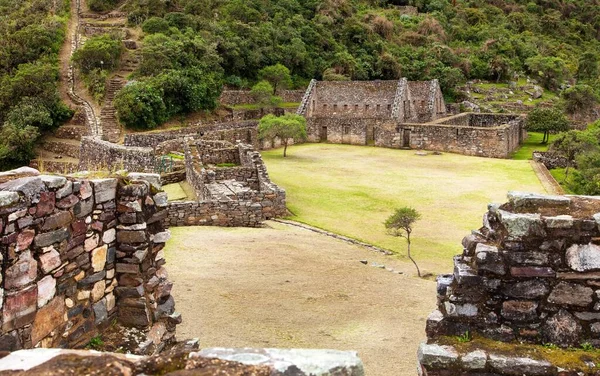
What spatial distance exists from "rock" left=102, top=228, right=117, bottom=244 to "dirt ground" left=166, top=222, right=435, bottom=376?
8.99ft

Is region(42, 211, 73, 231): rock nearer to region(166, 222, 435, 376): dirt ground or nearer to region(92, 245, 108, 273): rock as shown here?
region(92, 245, 108, 273): rock

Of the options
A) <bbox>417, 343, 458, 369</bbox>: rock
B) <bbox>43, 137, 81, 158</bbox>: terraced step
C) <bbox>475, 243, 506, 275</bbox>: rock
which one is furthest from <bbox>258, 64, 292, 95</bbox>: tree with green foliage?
<bbox>417, 343, 458, 369</bbox>: rock

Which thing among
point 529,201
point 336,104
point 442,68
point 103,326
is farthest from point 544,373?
point 442,68

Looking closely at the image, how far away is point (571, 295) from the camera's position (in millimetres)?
5773

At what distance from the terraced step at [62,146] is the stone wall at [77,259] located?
81.2ft

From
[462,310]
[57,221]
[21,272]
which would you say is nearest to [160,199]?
[57,221]

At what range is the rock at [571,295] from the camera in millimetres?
5746

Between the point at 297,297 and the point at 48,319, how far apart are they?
6.14 meters

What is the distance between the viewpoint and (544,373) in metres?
5.51

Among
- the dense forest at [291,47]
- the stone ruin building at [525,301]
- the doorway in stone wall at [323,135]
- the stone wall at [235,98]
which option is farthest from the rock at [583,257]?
the stone wall at [235,98]

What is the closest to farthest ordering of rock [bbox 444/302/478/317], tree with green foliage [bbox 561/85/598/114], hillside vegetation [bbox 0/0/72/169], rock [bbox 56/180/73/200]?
1. rock [bbox 444/302/478/317]
2. rock [bbox 56/180/73/200]
3. hillside vegetation [bbox 0/0/72/169]
4. tree with green foliage [bbox 561/85/598/114]

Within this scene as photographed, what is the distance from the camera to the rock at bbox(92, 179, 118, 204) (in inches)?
280

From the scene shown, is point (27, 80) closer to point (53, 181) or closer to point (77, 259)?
point (77, 259)

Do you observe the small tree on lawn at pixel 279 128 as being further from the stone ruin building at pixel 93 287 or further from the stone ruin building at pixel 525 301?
the stone ruin building at pixel 525 301
